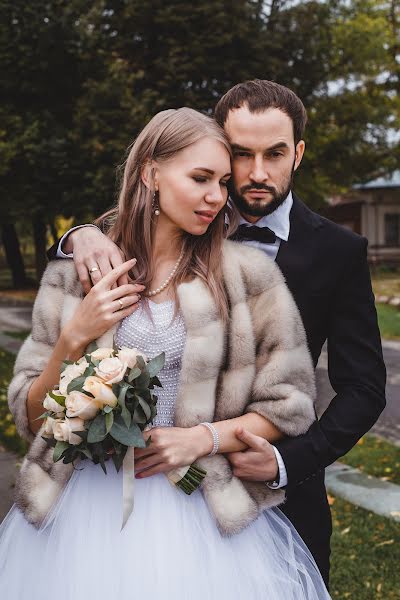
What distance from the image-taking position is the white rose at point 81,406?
1.94 m

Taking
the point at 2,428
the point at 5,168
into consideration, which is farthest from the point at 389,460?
the point at 5,168

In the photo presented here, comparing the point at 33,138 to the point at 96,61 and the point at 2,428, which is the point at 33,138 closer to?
the point at 96,61

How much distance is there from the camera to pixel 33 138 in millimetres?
13125

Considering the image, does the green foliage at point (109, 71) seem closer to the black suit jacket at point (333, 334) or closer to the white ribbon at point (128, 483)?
the black suit jacket at point (333, 334)

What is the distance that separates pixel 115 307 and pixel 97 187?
39.5 feet

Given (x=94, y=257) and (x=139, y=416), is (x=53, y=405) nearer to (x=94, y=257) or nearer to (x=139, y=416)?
(x=139, y=416)

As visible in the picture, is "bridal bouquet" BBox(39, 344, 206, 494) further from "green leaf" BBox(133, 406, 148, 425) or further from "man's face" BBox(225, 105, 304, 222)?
"man's face" BBox(225, 105, 304, 222)

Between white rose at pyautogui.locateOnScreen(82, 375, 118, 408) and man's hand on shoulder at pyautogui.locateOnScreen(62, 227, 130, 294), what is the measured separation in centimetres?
55

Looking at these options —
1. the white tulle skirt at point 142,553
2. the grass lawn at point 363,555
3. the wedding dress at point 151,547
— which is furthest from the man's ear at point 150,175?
the grass lawn at point 363,555

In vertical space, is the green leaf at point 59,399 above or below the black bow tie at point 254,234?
below

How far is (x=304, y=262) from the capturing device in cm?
251

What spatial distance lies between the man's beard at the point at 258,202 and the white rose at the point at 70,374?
870mm

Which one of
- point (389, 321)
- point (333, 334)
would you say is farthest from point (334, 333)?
point (389, 321)

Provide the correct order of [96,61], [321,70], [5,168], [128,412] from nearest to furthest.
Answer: [128,412] → [5,168] → [96,61] → [321,70]
